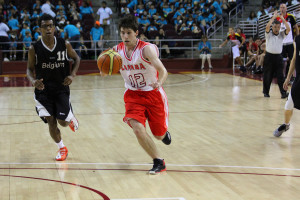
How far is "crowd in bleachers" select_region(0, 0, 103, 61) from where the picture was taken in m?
20.1

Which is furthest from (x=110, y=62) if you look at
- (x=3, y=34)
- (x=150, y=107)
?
(x=3, y=34)

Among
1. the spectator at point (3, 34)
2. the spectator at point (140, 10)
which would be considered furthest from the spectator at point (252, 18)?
the spectator at point (3, 34)

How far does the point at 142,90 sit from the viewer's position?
5730mm

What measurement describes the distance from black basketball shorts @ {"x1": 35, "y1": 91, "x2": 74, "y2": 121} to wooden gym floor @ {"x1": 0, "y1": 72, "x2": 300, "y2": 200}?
1.97 feet

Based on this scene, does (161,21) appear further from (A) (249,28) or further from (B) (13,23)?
(B) (13,23)

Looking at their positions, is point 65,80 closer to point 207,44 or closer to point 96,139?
point 96,139

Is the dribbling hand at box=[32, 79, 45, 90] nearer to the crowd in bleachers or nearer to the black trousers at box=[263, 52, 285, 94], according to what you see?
the black trousers at box=[263, 52, 285, 94]

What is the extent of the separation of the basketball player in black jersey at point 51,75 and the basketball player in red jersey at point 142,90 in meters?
0.87

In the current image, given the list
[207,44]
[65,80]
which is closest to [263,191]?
[65,80]

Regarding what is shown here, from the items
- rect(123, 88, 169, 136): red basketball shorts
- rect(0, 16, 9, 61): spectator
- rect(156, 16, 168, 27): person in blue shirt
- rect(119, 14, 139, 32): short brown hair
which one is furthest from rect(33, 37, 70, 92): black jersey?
rect(156, 16, 168, 27): person in blue shirt

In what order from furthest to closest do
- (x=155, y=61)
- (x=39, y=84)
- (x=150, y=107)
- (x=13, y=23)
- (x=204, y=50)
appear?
1. (x=204, y=50)
2. (x=13, y=23)
3. (x=39, y=84)
4. (x=150, y=107)
5. (x=155, y=61)

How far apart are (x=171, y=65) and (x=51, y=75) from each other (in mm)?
15860

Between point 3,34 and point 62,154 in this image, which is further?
point 3,34

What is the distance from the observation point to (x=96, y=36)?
21.0 m
